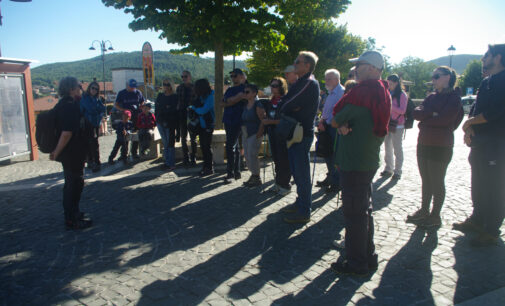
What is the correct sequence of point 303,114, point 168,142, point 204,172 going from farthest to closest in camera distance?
point 168,142, point 204,172, point 303,114

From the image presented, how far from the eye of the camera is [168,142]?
26.1 ft

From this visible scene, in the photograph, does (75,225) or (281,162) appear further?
(281,162)

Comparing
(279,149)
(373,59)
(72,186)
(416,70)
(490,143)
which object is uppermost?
(416,70)

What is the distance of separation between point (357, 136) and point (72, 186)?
136 inches

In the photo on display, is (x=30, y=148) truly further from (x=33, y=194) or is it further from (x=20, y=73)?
(x=33, y=194)

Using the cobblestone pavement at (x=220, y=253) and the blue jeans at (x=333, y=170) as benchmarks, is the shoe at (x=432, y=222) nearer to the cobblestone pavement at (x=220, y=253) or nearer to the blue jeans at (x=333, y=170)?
the cobblestone pavement at (x=220, y=253)

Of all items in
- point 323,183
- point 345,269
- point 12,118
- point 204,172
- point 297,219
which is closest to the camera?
point 345,269

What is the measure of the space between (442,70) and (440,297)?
8.64ft

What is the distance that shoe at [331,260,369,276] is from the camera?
10.9 ft

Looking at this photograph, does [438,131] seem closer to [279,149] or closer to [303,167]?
[303,167]

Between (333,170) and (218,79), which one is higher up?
(218,79)

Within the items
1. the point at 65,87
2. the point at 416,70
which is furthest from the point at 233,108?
the point at 416,70

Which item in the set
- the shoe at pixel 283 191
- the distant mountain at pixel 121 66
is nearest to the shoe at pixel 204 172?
the shoe at pixel 283 191

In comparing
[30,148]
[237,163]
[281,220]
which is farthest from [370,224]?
[30,148]
